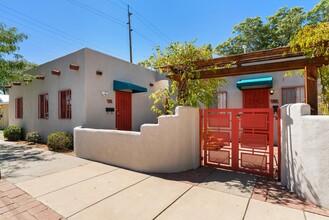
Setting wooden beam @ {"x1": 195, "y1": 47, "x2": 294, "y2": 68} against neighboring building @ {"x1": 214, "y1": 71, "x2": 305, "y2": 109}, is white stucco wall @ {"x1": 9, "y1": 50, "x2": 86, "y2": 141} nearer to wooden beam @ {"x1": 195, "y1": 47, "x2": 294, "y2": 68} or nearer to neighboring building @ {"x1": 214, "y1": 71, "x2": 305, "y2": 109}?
wooden beam @ {"x1": 195, "y1": 47, "x2": 294, "y2": 68}

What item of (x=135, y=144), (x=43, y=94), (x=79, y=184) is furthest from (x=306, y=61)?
(x=43, y=94)

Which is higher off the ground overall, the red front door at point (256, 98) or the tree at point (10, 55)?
the tree at point (10, 55)

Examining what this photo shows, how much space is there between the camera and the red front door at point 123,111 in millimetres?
10248

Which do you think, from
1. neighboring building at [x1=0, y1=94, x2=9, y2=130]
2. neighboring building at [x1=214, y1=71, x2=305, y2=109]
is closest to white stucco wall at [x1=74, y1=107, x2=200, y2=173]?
neighboring building at [x1=214, y1=71, x2=305, y2=109]

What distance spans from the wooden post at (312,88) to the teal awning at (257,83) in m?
4.62

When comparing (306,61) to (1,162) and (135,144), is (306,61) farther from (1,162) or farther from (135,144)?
(1,162)

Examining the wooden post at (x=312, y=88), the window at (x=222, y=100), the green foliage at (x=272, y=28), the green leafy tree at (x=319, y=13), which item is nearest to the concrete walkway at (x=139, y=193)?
the wooden post at (x=312, y=88)

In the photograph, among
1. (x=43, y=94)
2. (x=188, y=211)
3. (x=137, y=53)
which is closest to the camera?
(x=188, y=211)

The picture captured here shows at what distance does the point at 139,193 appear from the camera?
4.02 metres

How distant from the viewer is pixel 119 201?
3.66 m

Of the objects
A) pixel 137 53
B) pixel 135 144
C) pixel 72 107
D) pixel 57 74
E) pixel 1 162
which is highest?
pixel 137 53

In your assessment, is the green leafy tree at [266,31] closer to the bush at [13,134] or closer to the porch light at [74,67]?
the porch light at [74,67]

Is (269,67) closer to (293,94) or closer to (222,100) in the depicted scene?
(293,94)

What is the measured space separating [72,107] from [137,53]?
14.4 m
